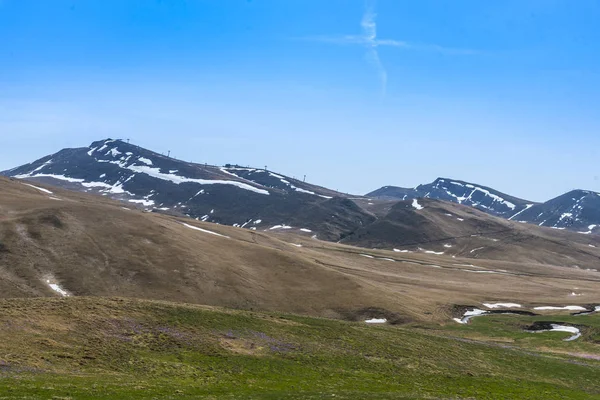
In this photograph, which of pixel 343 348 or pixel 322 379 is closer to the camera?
pixel 322 379

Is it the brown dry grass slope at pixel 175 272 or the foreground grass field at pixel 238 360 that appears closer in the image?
the foreground grass field at pixel 238 360

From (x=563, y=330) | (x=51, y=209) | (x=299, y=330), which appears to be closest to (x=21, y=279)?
(x=51, y=209)

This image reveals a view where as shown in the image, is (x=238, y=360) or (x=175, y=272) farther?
(x=175, y=272)

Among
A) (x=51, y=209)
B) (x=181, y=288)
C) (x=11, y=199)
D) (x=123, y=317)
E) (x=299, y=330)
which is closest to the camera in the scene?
(x=123, y=317)

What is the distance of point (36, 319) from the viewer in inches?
1818

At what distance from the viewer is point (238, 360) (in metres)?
46.9

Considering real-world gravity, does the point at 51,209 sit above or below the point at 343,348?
above

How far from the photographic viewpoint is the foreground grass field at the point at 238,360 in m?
37.0

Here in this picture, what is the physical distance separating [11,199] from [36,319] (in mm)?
86100

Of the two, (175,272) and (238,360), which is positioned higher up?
(175,272)

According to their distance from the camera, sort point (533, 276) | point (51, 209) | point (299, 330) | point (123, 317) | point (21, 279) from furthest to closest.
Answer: point (533, 276), point (51, 209), point (21, 279), point (299, 330), point (123, 317)

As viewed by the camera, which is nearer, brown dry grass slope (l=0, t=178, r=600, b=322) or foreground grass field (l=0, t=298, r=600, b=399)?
foreground grass field (l=0, t=298, r=600, b=399)

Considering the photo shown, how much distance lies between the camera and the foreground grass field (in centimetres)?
3703

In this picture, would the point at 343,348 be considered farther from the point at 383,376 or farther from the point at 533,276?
the point at 533,276
